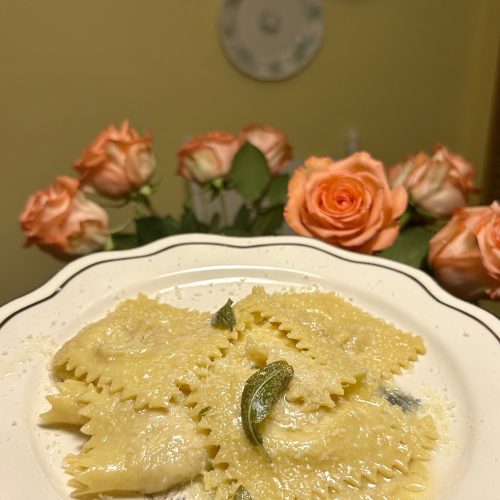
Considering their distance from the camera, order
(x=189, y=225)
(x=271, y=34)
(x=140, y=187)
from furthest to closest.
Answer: (x=271, y=34), (x=189, y=225), (x=140, y=187)

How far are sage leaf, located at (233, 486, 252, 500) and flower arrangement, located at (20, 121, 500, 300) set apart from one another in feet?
2.22

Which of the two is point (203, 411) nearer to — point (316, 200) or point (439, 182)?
point (316, 200)

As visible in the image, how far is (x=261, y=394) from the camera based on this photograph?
941mm

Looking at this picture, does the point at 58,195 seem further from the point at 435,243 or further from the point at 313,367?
the point at 435,243

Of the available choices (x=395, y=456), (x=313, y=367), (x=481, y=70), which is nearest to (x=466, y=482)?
(x=395, y=456)

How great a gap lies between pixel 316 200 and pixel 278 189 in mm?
248

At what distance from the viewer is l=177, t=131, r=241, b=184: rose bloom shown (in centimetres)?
151

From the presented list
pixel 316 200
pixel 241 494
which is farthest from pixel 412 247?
pixel 241 494

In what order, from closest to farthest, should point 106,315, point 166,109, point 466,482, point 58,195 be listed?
point 466,482, point 106,315, point 58,195, point 166,109

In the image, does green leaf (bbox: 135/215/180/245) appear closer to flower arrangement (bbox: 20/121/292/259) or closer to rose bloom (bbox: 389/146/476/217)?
flower arrangement (bbox: 20/121/292/259)

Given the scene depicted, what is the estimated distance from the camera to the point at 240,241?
1460mm

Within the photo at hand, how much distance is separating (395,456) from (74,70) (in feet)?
5.70

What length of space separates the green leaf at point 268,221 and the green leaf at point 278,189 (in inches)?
1.5

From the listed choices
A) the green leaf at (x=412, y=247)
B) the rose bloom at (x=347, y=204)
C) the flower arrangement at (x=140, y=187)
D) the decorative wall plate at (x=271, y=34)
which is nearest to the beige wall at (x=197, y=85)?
the decorative wall plate at (x=271, y=34)
